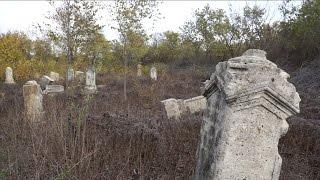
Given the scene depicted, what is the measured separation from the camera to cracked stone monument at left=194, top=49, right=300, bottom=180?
2873 mm

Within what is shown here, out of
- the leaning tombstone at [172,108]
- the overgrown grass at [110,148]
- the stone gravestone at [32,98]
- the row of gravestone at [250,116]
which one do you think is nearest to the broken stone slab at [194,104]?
the leaning tombstone at [172,108]

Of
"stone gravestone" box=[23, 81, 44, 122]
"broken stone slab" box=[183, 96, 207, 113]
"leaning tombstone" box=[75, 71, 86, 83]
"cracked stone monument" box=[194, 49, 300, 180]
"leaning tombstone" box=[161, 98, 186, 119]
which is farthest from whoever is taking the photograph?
"leaning tombstone" box=[75, 71, 86, 83]

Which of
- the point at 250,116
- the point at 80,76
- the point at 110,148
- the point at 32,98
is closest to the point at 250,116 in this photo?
the point at 250,116

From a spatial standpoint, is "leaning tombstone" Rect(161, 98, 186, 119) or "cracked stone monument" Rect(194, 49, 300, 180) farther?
"leaning tombstone" Rect(161, 98, 186, 119)

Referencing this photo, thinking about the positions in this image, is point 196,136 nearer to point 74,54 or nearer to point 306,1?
point 74,54

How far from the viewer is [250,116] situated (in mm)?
2934

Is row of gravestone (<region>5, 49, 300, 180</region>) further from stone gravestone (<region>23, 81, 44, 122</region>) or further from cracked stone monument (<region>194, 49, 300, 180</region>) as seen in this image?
stone gravestone (<region>23, 81, 44, 122</region>)

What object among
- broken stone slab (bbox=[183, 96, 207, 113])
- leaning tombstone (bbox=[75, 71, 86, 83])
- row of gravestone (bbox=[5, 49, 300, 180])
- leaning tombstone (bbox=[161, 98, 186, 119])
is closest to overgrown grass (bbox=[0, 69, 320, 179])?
row of gravestone (bbox=[5, 49, 300, 180])

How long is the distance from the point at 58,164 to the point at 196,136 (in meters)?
2.44

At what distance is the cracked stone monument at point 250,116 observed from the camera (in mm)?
2873

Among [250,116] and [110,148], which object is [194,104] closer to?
[110,148]

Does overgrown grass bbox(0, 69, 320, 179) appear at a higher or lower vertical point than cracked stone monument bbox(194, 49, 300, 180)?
lower

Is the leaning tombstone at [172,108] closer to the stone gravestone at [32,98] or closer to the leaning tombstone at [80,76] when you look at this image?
the stone gravestone at [32,98]

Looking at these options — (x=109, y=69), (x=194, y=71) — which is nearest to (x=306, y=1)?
(x=194, y=71)
